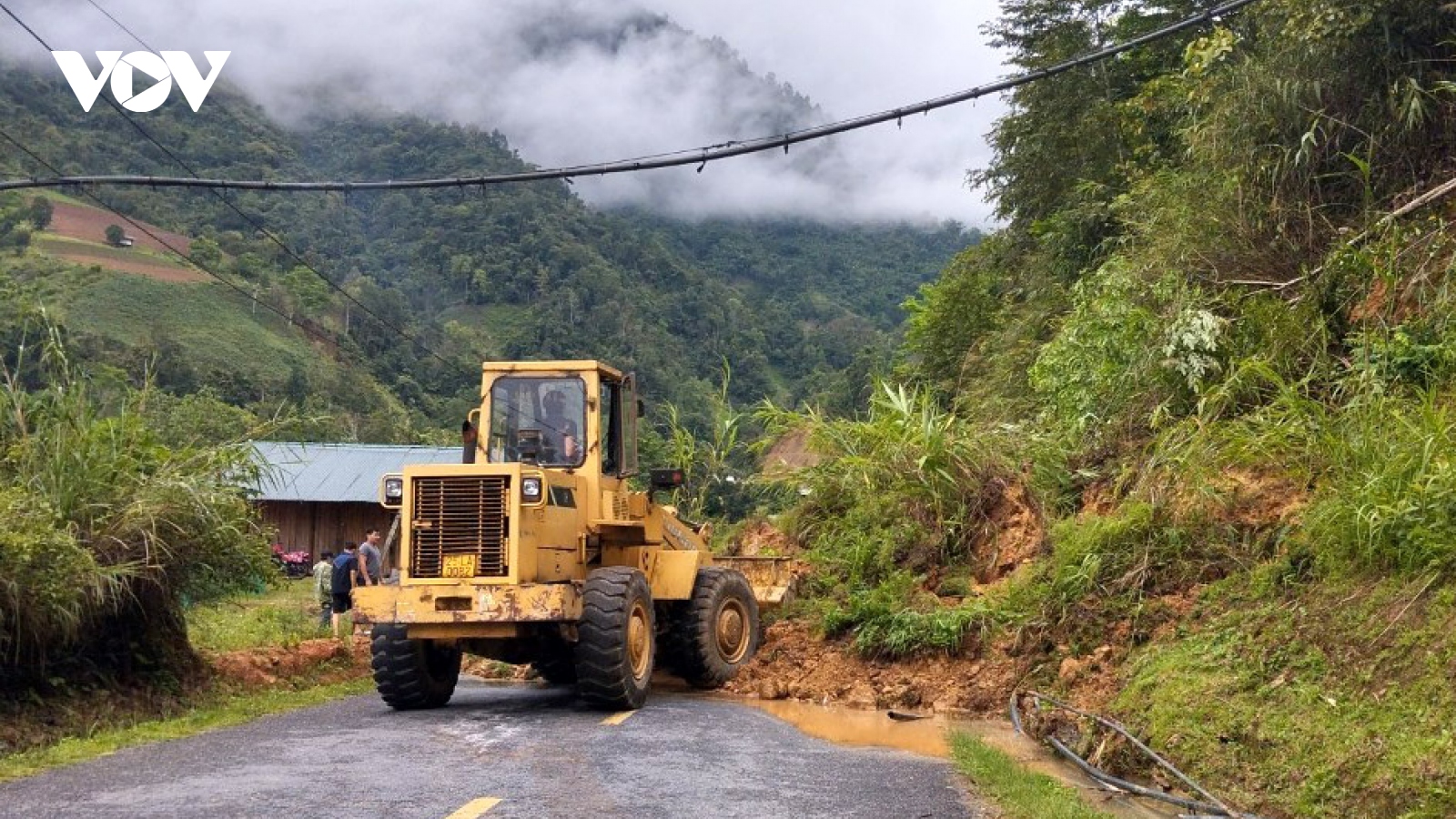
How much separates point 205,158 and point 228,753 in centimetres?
7250

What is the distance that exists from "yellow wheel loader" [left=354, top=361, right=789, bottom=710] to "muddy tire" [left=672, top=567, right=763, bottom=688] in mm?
19

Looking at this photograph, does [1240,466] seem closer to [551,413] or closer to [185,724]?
[551,413]

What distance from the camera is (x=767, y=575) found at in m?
16.3

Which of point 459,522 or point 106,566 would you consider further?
point 459,522

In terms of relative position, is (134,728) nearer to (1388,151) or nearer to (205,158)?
(1388,151)

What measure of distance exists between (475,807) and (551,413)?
20.9ft

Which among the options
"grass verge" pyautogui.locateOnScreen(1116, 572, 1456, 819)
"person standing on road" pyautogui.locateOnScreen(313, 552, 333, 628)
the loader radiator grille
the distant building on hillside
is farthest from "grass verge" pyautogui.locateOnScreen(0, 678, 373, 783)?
the distant building on hillside

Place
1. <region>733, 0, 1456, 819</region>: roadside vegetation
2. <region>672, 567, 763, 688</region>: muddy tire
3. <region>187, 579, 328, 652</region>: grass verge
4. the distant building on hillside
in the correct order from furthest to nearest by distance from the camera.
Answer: the distant building on hillside, <region>672, 567, 763, 688</region>: muddy tire, <region>187, 579, 328, 652</region>: grass verge, <region>733, 0, 1456, 819</region>: roadside vegetation

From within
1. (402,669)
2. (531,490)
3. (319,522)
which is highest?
(319,522)

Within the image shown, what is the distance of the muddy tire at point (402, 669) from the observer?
11.7 meters

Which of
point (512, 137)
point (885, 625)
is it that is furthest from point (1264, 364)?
point (512, 137)

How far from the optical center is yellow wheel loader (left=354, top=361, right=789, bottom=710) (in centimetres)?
1127

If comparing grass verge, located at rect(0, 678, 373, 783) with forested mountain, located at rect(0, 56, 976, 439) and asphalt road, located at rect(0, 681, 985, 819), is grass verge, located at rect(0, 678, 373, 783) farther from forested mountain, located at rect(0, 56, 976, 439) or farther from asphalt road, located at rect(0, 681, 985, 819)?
forested mountain, located at rect(0, 56, 976, 439)

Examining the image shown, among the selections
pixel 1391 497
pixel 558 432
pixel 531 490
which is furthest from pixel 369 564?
pixel 1391 497
